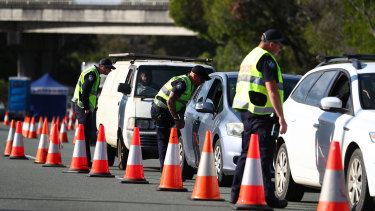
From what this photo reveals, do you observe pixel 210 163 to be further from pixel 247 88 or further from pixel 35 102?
→ pixel 35 102

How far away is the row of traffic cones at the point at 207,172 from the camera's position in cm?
884

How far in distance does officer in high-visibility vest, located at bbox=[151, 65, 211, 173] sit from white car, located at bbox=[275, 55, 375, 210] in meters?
1.93

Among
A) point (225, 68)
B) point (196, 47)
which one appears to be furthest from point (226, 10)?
point (196, 47)

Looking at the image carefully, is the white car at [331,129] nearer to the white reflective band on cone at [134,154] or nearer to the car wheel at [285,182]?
the car wheel at [285,182]

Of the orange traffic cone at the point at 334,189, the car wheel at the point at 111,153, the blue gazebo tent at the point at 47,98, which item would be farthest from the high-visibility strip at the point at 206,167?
the blue gazebo tent at the point at 47,98

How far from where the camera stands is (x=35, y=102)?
5272 cm

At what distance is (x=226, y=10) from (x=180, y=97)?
35987 millimetres

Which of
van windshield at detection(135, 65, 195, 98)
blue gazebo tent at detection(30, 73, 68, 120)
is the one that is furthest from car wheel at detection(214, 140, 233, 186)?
blue gazebo tent at detection(30, 73, 68, 120)

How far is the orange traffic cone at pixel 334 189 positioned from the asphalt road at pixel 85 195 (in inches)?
67.9

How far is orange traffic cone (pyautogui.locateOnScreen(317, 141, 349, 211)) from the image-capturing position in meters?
8.80

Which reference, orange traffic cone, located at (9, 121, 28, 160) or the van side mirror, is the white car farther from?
orange traffic cone, located at (9, 121, 28, 160)

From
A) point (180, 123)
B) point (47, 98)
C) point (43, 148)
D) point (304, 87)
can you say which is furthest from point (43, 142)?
point (47, 98)

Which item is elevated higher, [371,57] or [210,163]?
[371,57]

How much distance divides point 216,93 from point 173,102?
3.11 ft
